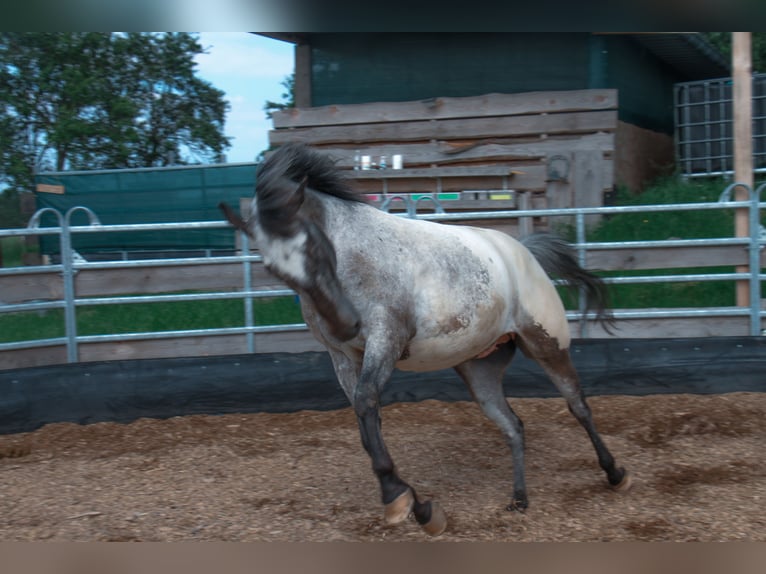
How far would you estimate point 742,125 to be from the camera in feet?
21.7

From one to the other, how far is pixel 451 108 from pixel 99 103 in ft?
22.5

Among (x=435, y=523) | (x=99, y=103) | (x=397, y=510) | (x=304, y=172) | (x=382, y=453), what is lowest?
(x=435, y=523)

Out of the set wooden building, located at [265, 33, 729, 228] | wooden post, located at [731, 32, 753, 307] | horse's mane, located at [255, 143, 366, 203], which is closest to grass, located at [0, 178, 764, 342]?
wooden post, located at [731, 32, 753, 307]

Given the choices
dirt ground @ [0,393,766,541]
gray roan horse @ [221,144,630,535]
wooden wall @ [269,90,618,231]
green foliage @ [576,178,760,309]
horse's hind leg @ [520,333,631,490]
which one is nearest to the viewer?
gray roan horse @ [221,144,630,535]

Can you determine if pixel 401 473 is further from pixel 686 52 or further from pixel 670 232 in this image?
pixel 686 52

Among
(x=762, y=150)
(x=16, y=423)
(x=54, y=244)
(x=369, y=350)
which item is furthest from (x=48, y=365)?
(x=762, y=150)

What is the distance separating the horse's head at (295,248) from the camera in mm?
3219

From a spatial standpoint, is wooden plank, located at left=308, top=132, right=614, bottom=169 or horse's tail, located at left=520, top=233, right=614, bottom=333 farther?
wooden plank, located at left=308, top=132, right=614, bottom=169

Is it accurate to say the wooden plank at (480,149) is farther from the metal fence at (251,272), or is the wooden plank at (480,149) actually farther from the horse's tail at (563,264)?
the horse's tail at (563,264)

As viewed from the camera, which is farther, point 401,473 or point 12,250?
point 12,250

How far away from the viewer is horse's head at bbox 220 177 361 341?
322 centimetres

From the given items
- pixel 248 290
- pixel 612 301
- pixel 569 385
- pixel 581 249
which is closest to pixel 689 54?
pixel 612 301

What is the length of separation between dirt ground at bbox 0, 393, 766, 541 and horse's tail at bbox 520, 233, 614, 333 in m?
0.99

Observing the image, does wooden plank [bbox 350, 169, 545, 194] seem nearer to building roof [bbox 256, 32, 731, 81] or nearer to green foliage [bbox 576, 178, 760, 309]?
green foliage [bbox 576, 178, 760, 309]
